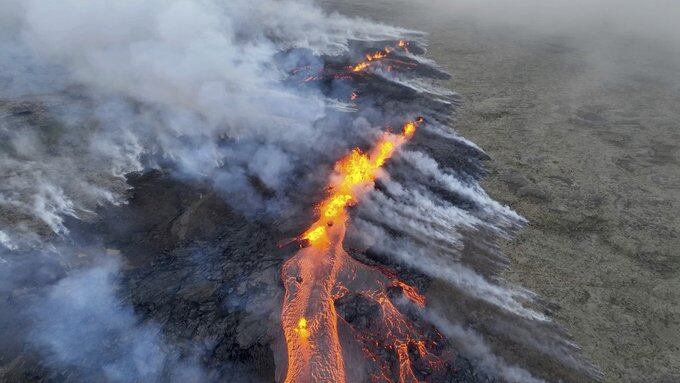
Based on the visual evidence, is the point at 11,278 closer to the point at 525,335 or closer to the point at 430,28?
the point at 525,335

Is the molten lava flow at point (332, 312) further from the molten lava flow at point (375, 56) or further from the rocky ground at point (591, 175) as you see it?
the molten lava flow at point (375, 56)


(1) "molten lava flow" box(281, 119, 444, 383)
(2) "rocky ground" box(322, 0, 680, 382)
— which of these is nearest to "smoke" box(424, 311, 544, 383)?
(1) "molten lava flow" box(281, 119, 444, 383)

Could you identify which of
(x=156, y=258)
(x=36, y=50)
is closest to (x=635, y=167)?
(x=156, y=258)

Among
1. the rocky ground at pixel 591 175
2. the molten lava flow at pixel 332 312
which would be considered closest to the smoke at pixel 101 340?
the molten lava flow at pixel 332 312

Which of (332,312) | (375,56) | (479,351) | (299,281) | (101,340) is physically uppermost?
(375,56)

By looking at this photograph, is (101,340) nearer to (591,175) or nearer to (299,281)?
(299,281)

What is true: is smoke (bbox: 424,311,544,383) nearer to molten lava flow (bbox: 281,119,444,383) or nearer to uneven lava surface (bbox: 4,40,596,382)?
uneven lava surface (bbox: 4,40,596,382)

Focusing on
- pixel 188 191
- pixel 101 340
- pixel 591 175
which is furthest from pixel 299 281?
pixel 591 175
